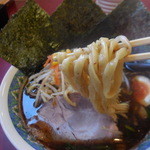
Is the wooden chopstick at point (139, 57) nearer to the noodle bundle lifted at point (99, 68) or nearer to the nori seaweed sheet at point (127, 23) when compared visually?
the noodle bundle lifted at point (99, 68)

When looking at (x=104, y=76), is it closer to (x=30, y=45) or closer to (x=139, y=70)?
(x=139, y=70)

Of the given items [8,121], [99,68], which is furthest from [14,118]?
[99,68]

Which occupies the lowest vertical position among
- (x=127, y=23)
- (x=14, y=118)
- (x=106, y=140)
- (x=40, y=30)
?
(x=106, y=140)

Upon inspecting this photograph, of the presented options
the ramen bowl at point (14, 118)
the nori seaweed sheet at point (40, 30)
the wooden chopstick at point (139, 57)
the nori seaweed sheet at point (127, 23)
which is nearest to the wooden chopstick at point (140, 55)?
the wooden chopstick at point (139, 57)

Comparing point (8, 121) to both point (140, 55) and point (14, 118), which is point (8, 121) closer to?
point (14, 118)

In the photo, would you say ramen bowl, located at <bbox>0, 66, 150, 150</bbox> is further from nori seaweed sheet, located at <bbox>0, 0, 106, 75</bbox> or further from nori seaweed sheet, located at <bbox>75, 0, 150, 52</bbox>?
nori seaweed sheet, located at <bbox>75, 0, 150, 52</bbox>

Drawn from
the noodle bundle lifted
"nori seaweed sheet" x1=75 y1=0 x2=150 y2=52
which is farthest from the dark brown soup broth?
"nori seaweed sheet" x1=75 y1=0 x2=150 y2=52

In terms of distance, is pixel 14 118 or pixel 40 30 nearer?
pixel 14 118
